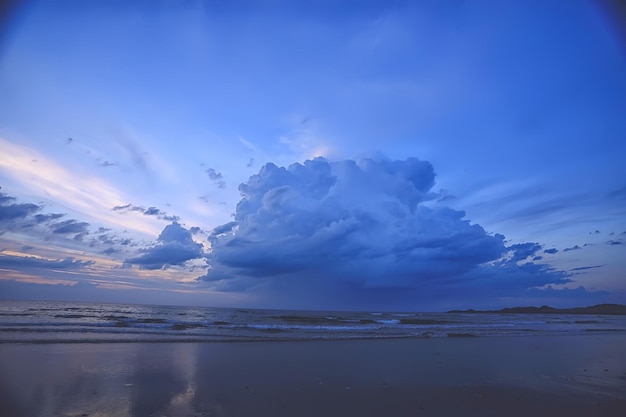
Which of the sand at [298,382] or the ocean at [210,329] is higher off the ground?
the ocean at [210,329]

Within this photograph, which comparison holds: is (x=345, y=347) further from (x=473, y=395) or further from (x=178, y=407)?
(x=178, y=407)

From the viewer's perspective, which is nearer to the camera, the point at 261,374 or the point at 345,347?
the point at 261,374

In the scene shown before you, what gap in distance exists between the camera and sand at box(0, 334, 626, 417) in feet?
29.6

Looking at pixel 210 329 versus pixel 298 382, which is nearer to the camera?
pixel 298 382

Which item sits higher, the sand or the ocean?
the ocean

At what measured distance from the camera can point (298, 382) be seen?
38.3 ft

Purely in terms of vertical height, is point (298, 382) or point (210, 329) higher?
point (210, 329)

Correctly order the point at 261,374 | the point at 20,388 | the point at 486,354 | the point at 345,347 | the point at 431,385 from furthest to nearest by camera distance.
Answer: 1. the point at 345,347
2. the point at 486,354
3. the point at 261,374
4. the point at 431,385
5. the point at 20,388

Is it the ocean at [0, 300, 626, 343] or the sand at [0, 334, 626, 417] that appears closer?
the sand at [0, 334, 626, 417]

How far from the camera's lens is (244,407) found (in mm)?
8992

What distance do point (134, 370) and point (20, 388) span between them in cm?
320

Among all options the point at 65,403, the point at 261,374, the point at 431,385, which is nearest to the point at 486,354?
the point at 431,385

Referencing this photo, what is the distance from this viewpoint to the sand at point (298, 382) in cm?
903

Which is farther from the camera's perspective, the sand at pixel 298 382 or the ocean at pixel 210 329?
the ocean at pixel 210 329
